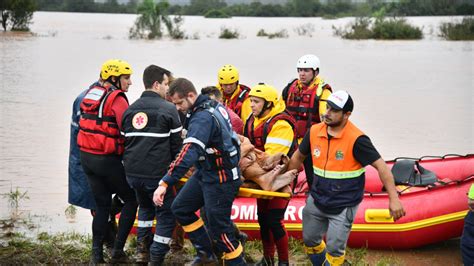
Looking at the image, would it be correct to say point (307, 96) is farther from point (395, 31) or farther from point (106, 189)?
point (395, 31)

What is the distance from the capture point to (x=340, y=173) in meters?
6.71

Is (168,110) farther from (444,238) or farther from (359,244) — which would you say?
(444,238)

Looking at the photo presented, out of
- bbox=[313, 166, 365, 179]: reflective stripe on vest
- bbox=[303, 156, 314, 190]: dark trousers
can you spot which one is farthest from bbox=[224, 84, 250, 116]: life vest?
bbox=[313, 166, 365, 179]: reflective stripe on vest

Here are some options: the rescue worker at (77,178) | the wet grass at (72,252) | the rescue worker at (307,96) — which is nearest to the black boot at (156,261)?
the wet grass at (72,252)

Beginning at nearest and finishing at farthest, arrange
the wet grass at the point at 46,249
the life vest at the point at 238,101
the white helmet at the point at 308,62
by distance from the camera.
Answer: the wet grass at the point at 46,249, the life vest at the point at 238,101, the white helmet at the point at 308,62

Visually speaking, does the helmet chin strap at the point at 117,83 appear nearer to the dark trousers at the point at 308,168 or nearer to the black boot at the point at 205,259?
the black boot at the point at 205,259

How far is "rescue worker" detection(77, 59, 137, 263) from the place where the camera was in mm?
7480

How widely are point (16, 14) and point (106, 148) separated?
1789 inches

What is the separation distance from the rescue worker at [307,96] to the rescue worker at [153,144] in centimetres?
245

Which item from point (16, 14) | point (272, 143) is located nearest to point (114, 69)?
point (272, 143)

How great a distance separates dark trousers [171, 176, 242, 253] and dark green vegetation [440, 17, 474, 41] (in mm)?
40002

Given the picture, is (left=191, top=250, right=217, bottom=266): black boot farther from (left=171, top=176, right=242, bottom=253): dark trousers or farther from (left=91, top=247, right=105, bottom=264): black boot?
(left=91, top=247, right=105, bottom=264): black boot

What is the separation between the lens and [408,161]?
9852mm

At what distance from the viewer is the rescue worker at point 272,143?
24.8 ft
